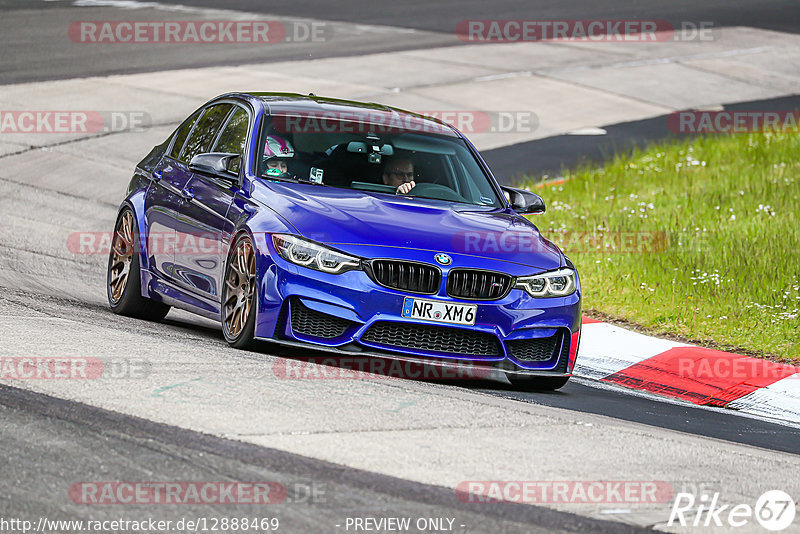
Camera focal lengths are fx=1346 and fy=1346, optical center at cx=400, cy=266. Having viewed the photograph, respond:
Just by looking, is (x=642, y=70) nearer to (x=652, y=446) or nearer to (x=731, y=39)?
(x=731, y=39)

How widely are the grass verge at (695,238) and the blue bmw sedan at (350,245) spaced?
7.39ft

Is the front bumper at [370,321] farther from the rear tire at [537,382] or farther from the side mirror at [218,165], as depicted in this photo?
the side mirror at [218,165]

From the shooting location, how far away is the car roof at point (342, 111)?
9305 millimetres

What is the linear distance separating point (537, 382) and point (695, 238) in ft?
17.1

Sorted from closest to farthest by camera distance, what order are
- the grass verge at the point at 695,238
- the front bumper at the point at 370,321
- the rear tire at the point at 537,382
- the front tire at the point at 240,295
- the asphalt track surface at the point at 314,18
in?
the front bumper at the point at 370,321 < the front tire at the point at 240,295 < the rear tire at the point at 537,382 < the grass verge at the point at 695,238 < the asphalt track surface at the point at 314,18

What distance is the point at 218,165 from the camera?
8.65 meters

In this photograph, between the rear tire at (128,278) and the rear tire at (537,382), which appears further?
the rear tire at (128,278)

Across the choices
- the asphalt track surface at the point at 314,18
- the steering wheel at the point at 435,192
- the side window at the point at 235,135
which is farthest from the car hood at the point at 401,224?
the asphalt track surface at the point at 314,18

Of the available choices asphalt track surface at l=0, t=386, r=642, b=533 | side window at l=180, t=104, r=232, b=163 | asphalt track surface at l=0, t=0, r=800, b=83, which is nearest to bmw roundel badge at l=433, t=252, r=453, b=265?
asphalt track surface at l=0, t=386, r=642, b=533

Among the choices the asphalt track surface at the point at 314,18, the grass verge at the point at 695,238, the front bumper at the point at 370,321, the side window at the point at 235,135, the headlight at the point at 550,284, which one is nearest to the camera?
the front bumper at the point at 370,321

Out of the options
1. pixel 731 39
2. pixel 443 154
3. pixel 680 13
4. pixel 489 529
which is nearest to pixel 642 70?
pixel 731 39

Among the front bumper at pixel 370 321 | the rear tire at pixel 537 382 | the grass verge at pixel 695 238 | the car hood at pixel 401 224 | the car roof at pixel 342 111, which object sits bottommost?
the grass verge at pixel 695 238

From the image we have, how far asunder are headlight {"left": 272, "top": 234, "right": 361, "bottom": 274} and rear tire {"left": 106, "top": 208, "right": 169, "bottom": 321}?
92.0 inches

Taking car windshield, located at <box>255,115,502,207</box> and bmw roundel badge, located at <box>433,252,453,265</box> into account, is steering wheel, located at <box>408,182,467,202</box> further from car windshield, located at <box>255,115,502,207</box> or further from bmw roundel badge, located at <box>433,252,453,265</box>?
bmw roundel badge, located at <box>433,252,453,265</box>
